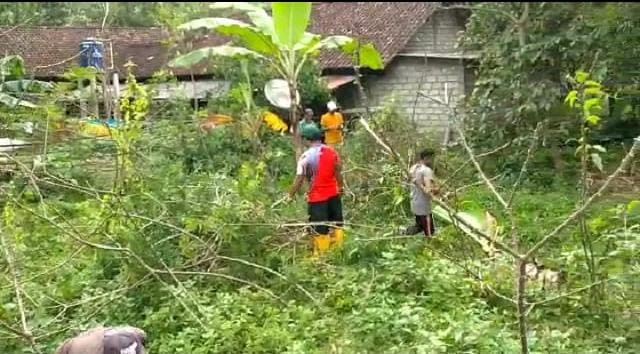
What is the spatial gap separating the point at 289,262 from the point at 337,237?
63cm

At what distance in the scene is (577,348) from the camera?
4918 mm

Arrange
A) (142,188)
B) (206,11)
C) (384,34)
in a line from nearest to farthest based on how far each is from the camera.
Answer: (142,188), (384,34), (206,11)

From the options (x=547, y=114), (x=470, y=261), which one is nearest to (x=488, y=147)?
(x=547, y=114)

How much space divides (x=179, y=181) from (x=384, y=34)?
1170cm

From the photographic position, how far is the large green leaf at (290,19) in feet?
28.8

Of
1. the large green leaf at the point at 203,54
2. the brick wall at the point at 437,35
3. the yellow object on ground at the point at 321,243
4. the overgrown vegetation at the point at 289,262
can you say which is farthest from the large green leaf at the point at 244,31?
the brick wall at the point at 437,35

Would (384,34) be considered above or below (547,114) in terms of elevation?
above

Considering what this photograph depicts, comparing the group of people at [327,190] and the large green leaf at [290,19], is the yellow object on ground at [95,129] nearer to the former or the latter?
the group of people at [327,190]

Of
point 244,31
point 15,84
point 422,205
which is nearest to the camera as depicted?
point 15,84

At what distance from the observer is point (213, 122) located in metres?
12.6

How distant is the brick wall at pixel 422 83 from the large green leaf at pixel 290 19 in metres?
7.55

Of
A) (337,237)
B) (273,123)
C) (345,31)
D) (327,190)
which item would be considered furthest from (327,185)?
(345,31)

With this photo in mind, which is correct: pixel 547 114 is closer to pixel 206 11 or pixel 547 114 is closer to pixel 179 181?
pixel 179 181

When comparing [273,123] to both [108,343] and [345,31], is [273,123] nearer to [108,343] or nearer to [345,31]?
[345,31]
